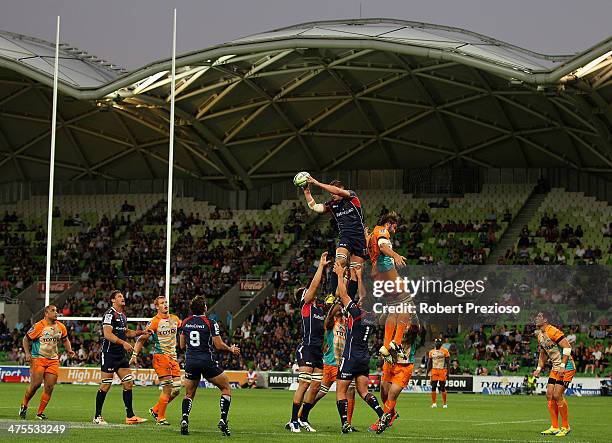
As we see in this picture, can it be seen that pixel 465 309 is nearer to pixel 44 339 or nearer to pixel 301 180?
pixel 44 339

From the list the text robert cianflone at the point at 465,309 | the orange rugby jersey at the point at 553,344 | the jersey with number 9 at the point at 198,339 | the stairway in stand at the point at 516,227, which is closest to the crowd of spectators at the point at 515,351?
the text robert cianflone at the point at 465,309

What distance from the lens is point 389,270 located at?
1958 centimetres

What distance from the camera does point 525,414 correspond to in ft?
94.4

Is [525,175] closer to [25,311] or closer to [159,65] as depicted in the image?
[159,65]

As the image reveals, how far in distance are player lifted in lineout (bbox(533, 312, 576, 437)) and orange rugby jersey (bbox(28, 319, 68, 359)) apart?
987 cm

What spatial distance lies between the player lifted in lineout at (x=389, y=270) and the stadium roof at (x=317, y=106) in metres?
24.4

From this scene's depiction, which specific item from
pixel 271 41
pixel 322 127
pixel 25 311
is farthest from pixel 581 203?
pixel 25 311

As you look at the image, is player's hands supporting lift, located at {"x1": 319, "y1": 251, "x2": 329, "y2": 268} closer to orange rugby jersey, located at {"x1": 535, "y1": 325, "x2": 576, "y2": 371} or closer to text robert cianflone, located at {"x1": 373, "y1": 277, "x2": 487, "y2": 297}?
orange rugby jersey, located at {"x1": 535, "y1": 325, "x2": 576, "y2": 371}

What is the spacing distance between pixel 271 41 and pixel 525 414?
73.7 ft

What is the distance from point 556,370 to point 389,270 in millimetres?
4355

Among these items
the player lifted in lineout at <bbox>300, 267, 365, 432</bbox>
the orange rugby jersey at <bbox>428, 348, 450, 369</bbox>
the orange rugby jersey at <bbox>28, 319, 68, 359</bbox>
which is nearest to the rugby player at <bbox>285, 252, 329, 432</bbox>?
the player lifted in lineout at <bbox>300, 267, 365, 432</bbox>

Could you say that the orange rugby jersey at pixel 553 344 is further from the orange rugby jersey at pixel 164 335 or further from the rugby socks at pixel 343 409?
the orange rugby jersey at pixel 164 335

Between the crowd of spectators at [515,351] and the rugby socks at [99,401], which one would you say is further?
the crowd of spectators at [515,351]

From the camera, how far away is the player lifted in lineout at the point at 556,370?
68.7ft
